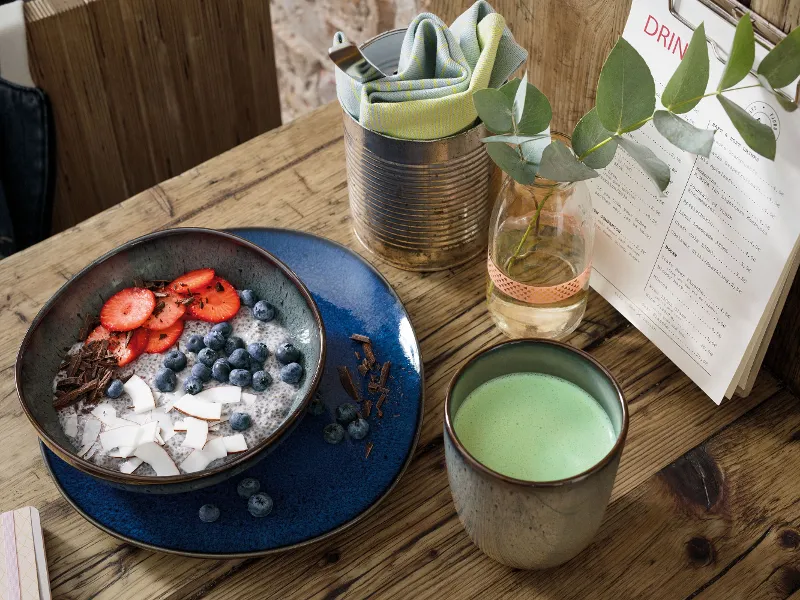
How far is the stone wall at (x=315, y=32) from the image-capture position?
1.65 m

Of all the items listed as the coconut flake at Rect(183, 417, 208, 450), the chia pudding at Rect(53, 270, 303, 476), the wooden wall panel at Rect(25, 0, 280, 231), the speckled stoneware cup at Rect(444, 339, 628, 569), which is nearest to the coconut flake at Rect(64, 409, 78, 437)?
the chia pudding at Rect(53, 270, 303, 476)

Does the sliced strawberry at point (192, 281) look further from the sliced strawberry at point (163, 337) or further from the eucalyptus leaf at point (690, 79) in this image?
the eucalyptus leaf at point (690, 79)

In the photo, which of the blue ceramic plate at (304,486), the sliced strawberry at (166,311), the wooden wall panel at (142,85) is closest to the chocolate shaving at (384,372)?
the blue ceramic plate at (304,486)

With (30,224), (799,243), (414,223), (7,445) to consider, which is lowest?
(30,224)

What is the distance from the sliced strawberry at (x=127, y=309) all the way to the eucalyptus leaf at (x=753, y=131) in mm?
579

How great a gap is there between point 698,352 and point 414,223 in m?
0.32

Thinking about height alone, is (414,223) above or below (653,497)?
above

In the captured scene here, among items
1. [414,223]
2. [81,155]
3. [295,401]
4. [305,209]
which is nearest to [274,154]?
[305,209]

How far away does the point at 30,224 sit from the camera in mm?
1501

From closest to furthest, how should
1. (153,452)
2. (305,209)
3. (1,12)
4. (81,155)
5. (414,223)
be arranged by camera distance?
(153,452) < (414,223) < (305,209) < (1,12) < (81,155)

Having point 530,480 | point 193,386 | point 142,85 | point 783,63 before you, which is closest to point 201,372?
point 193,386

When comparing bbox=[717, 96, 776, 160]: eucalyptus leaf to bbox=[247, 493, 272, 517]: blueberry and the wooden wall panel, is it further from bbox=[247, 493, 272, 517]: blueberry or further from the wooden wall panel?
the wooden wall panel

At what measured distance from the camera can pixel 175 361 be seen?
2.82 feet

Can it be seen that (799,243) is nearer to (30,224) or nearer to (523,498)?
(523,498)
